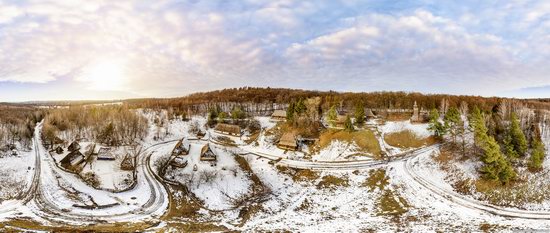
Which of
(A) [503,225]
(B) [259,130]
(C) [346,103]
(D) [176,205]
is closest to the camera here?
(A) [503,225]

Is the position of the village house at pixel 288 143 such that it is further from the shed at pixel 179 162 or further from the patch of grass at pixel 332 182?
the shed at pixel 179 162

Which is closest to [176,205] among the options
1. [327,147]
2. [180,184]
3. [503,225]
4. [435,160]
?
[180,184]

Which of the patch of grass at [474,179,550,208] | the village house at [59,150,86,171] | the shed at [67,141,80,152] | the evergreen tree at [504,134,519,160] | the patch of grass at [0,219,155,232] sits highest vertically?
the evergreen tree at [504,134,519,160]

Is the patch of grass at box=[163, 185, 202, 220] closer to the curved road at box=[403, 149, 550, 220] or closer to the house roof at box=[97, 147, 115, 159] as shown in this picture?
the house roof at box=[97, 147, 115, 159]

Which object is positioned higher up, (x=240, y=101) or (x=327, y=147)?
A: (x=240, y=101)

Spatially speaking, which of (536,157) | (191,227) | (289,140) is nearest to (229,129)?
(289,140)

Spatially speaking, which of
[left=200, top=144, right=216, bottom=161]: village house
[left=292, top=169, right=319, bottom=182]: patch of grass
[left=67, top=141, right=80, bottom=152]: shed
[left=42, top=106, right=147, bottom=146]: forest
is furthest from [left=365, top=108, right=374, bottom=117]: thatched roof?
[left=67, top=141, right=80, bottom=152]: shed

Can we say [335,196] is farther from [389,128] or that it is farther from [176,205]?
[389,128]

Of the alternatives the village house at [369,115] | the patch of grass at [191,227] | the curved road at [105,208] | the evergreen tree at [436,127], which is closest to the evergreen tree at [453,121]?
the evergreen tree at [436,127]
